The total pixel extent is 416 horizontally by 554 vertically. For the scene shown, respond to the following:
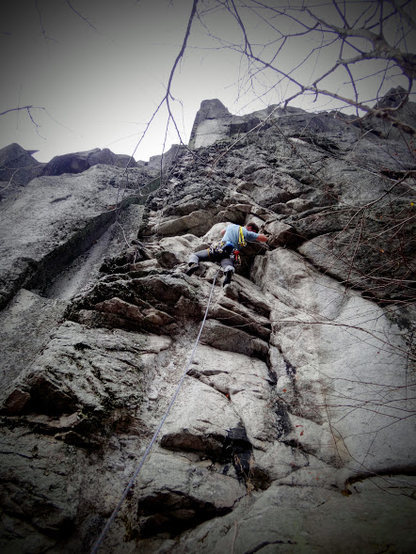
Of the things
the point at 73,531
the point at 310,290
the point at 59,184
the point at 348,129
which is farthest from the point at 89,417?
the point at 348,129

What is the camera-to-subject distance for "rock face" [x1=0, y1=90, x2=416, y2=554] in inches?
69.2

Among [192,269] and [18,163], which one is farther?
[18,163]

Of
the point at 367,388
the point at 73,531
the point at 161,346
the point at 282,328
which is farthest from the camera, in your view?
the point at 282,328

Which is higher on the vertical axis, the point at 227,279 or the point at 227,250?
the point at 227,250

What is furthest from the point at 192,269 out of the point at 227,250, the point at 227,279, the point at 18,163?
the point at 18,163

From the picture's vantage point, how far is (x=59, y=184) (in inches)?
304

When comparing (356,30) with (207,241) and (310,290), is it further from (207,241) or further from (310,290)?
(207,241)

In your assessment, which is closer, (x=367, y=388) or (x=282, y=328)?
(x=367, y=388)

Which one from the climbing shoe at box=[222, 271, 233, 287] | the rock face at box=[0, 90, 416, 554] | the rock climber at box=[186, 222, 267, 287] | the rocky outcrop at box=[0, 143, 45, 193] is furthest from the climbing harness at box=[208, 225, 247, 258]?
the rocky outcrop at box=[0, 143, 45, 193]

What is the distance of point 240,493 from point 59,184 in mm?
9437

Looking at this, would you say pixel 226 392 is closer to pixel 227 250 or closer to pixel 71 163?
pixel 227 250

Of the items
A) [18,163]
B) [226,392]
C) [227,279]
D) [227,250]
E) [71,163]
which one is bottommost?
[226,392]

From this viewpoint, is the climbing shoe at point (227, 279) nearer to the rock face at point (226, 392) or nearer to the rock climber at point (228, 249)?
the rock face at point (226, 392)

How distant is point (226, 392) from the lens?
3.04m
